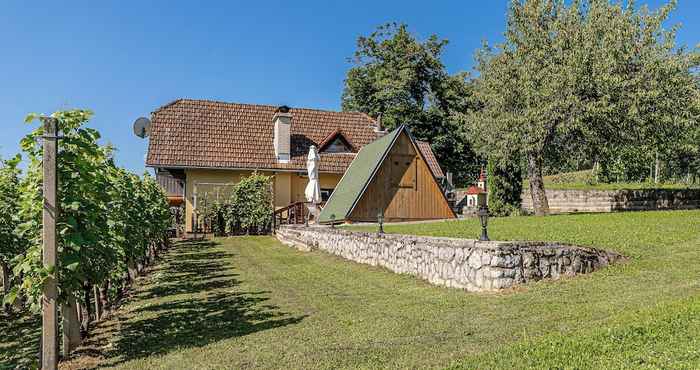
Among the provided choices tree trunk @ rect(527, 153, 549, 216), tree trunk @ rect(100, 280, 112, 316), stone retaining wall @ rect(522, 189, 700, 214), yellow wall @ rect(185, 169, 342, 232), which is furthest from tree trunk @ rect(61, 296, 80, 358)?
stone retaining wall @ rect(522, 189, 700, 214)

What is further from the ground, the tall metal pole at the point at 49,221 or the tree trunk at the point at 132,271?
the tall metal pole at the point at 49,221

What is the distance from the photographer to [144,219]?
436 inches

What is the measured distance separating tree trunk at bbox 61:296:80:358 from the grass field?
0.63 ft

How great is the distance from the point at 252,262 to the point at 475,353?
889 centimetres

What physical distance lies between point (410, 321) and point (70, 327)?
3.83m

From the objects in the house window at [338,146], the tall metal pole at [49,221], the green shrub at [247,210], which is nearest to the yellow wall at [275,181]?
the house window at [338,146]

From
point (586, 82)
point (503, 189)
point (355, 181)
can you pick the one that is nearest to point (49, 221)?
point (355, 181)

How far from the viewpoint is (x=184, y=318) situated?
22.6ft

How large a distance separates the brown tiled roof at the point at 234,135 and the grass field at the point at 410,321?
1369 cm

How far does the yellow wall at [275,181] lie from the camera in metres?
23.0

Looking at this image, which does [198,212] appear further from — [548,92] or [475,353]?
[475,353]

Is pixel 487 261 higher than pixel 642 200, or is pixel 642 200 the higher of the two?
pixel 642 200

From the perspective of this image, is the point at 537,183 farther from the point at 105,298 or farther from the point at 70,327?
the point at 70,327

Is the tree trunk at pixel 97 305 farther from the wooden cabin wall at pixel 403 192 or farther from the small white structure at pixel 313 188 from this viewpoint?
the small white structure at pixel 313 188
